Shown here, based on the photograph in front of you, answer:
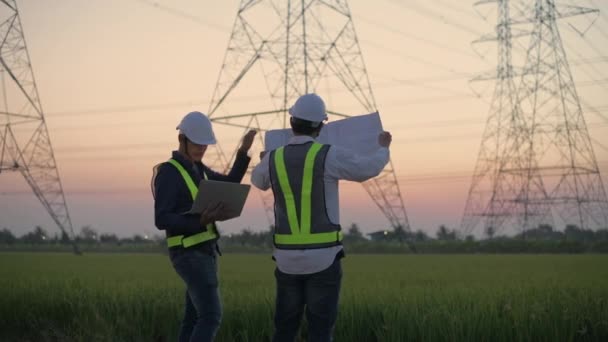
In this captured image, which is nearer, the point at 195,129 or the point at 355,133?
the point at 355,133

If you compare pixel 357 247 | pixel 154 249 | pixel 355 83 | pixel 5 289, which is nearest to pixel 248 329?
pixel 5 289

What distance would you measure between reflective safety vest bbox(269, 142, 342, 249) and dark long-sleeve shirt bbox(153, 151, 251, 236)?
0.76 metres

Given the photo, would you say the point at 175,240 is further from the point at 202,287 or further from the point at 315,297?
the point at 315,297

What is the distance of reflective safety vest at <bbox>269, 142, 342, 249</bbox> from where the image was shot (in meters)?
4.82

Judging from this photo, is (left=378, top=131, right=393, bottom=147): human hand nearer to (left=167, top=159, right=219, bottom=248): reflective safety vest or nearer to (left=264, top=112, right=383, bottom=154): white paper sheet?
(left=264, top=112, right=383, bottom=154): white paper sheet

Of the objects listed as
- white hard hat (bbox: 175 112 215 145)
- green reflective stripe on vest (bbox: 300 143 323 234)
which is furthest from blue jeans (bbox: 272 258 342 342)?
white hard hat (bbox: 175 112 215 145)

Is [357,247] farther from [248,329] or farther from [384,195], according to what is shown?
[248,329]

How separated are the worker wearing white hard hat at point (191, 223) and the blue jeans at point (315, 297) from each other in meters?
0.60

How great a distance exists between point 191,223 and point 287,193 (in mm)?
804

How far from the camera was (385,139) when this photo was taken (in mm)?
5023

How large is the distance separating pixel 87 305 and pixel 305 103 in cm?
497

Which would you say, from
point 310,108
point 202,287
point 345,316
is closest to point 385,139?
point 310,108

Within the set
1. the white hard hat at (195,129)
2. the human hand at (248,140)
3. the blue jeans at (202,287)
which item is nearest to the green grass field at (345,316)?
the blue jeans at (202,287)

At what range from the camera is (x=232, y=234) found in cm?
5969
